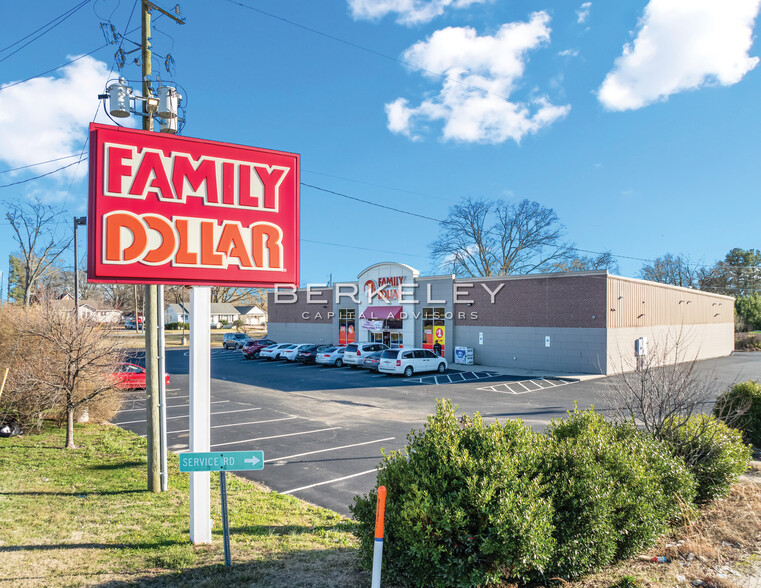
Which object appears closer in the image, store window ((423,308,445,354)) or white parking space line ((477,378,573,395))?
white parking space line ((477,378,573,395))

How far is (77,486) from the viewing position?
825 centimetres

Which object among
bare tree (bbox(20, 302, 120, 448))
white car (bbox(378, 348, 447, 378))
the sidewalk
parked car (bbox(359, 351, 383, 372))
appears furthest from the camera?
parked car (bbox(359, 351, 383, 372))

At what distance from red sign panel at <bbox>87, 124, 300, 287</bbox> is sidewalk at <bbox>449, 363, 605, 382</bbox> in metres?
22.0

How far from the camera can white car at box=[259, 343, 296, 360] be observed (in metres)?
36.2

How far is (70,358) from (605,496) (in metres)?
11.3

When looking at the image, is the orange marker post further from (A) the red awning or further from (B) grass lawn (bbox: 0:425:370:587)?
(A) the red awning

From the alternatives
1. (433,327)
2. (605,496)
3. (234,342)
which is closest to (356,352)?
(433,327)

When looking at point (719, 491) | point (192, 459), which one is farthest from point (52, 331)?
point (719, 491)

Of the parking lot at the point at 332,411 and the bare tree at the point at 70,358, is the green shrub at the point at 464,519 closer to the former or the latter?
the parking lot at the point at 332,411

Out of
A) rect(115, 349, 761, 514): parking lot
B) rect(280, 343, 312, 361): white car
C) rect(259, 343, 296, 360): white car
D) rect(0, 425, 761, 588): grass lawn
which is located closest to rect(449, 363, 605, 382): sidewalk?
rect(115, 349, 761, 514): parking lot

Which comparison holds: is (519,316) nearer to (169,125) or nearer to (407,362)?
(407,362)

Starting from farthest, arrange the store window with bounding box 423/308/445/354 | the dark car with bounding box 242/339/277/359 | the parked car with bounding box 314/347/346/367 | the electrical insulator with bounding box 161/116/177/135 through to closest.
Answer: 1. the dark car with bounding box 242/339/277/359
2. the store window with bounding box 423/308/445/354
3. the parked car with bounding box 314/347/346/367
4. the electrical insulator with bounding box 161/116/177/135

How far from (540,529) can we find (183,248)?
198 inches

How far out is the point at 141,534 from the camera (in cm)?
615
